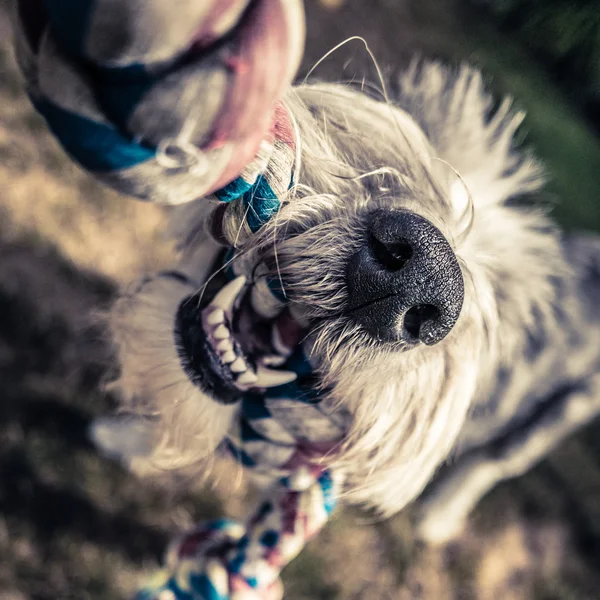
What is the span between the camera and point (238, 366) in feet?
3.19

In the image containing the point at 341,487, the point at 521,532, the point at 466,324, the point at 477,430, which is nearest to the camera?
the point at 466,324

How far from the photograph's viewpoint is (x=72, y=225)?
2.12 metres

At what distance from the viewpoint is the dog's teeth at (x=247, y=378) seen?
3.22 ft

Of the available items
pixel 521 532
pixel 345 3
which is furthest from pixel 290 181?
pixel 345 3

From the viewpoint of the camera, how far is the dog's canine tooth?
0.97m

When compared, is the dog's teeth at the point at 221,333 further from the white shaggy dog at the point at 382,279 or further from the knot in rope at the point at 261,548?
the knot in rope at the point at 261,548

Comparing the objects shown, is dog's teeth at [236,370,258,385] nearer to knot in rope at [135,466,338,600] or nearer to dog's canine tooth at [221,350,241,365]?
dog's canine tooth at [221,350,241,365]

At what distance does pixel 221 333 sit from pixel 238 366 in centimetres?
6

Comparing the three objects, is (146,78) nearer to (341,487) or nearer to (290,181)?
(290,181)

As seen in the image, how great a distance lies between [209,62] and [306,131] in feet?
1.17

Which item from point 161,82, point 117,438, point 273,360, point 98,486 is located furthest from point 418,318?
point 98,486

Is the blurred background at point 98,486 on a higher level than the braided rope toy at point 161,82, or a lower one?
lower

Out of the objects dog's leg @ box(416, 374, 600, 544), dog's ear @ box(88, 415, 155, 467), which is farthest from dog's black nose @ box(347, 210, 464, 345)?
dog's leg @ box(416, 374, 600, 544)

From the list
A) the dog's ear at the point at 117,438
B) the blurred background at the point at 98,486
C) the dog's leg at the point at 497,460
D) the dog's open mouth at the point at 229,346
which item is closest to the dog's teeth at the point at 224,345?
the dog's open mouth at the point at 229,346
